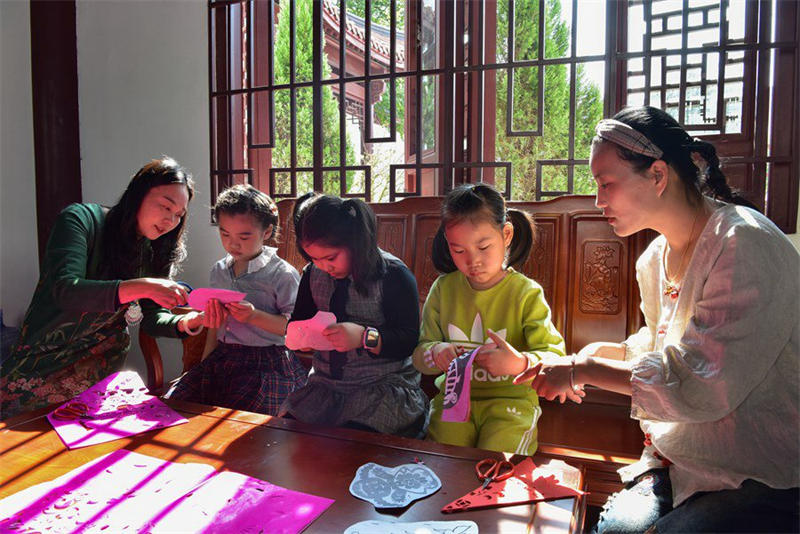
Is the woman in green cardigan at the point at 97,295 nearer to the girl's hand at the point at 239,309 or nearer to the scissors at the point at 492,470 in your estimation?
the girl's hand at the point at 239,309

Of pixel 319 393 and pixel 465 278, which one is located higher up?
pixel 465 278

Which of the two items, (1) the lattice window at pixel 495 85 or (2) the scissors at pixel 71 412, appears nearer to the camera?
(2) the scissors at pixel 71 412

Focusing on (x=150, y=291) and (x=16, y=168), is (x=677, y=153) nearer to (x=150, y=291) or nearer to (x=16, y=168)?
(x=150, y=291)

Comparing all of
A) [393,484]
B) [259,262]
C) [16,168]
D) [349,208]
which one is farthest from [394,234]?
[16,168]

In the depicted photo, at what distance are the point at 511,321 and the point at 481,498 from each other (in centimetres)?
77

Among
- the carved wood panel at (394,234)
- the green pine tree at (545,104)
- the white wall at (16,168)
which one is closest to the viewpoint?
the carved wood panel at (394,234)

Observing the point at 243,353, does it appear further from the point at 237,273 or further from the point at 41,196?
the point at 41,196

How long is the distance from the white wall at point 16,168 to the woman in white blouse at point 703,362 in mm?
3794

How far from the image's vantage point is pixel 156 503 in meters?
1.20

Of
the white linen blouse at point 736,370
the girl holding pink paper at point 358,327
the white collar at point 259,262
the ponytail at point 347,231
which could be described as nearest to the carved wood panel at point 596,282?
Result: the girl holding pink paper at point 358,327

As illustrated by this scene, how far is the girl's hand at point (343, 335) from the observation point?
1688 millimetres

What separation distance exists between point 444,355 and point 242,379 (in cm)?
89

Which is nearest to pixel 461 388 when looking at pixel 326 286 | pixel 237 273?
pixel 326 286

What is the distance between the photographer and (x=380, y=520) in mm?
1126
